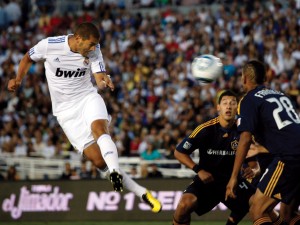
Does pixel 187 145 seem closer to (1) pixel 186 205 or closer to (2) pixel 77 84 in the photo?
(1) pixel 186 205

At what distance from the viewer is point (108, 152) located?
10.5m

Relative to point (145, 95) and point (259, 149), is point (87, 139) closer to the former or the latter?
point (259, 149)

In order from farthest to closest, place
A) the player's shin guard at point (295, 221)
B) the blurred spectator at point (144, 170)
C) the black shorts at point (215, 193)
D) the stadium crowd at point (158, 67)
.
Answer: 1. the stadium crowd at point (158, 67)
2. the blurred spectator at point (144, 170)
3. the black shorts at point (215, 193)
4. the player's shin guard at point (295, 221)

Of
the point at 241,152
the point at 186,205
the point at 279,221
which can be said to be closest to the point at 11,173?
the point at 186,205

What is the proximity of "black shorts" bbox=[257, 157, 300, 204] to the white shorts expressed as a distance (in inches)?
104

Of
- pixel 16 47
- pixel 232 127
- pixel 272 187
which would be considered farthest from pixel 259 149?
pixel 16 47

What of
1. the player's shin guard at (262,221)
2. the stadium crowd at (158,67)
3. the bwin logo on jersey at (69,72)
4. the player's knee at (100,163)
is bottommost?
the stadium crowd at (158,67)

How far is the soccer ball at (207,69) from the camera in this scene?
1276cm

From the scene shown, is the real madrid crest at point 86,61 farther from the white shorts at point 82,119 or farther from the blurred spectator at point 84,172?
the blurred spectator at point 84,172

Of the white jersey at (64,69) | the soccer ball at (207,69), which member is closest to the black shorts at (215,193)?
the white jersey at (64,69)

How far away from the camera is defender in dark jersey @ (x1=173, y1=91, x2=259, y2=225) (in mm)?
10617

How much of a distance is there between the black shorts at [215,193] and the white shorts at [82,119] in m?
1.49

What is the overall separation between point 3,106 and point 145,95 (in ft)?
13.2

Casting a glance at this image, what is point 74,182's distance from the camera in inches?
639
